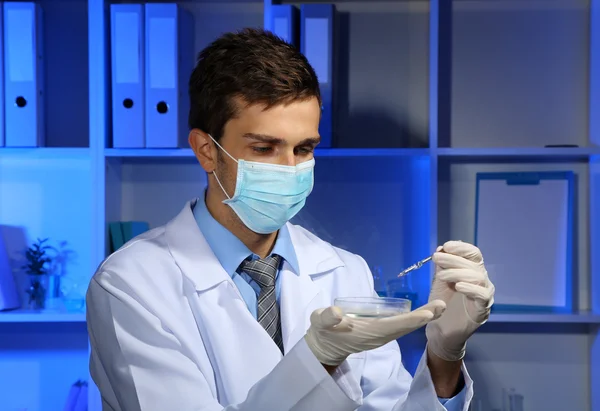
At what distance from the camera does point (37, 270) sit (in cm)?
254

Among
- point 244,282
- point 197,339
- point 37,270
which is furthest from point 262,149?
point 37,270

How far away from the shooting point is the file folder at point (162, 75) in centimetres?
230

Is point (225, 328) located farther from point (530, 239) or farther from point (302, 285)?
point (530, 239)

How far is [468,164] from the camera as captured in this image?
2.66 metres

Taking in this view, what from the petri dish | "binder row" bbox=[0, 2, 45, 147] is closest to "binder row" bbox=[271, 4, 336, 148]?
"binder row" bbox=[0, 2, 45, 147]

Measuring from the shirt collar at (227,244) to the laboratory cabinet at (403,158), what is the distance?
1027 millimetres

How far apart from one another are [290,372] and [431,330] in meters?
0.37

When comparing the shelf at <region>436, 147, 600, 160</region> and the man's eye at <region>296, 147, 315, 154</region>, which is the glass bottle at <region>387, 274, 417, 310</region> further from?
the man's eye at <region>296, 147, 315, 154</region>

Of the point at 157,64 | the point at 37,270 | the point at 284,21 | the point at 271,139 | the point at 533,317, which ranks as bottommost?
the point at 533,317

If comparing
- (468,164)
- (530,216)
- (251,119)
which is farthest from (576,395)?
(251,119)

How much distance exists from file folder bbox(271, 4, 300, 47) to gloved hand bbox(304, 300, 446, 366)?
138 cm

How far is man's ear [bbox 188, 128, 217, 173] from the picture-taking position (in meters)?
1.62

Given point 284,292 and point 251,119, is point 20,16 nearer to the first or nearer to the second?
point 251,119

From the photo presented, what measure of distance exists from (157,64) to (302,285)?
1032mm
